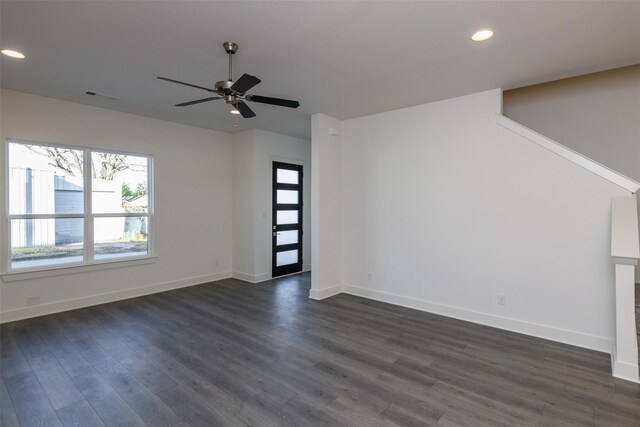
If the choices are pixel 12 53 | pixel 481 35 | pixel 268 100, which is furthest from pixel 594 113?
pixel 12 53

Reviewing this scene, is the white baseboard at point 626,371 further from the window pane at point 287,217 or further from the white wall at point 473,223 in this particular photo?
the window pane at point 287,217

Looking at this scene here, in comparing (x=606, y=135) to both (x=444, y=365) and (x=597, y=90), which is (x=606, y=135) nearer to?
(x=597, y=90)

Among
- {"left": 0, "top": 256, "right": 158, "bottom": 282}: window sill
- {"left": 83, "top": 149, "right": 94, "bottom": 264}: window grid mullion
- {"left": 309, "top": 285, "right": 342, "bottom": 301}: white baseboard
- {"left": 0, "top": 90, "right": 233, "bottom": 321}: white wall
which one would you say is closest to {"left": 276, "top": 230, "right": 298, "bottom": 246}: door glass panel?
{"left": 0, "top": 90, "right": 233, "bottom": 321}: white wall

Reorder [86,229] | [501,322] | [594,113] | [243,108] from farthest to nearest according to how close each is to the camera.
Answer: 1. [86,229]
2. [594,113]
3. [501,322]
4. [243,108]

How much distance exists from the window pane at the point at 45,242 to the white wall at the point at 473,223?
3513 millimetres

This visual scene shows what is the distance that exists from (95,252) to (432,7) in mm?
5227

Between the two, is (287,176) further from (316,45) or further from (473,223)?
(316,45)

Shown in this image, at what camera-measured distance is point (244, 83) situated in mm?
2578

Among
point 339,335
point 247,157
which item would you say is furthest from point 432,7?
point 247,157

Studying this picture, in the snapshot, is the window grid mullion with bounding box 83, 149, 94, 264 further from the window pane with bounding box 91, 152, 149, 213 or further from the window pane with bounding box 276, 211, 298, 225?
the window pane with bounding box 276, 211, 298, 225

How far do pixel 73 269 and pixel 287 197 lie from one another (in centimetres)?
370

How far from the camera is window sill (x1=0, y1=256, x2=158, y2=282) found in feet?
13.1

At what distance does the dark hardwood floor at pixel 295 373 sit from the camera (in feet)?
7.32

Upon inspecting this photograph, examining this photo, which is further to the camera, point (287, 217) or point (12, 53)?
point (287, 217)
